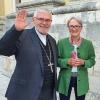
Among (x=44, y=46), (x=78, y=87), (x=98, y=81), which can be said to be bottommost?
(x=98, y=81)

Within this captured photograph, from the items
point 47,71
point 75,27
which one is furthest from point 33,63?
point 75,27

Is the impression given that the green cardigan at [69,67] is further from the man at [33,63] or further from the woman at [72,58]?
the man at [33,63]

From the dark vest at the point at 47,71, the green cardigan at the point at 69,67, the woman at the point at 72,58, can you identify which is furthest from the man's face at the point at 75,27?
the dark vest at the point at 47,71

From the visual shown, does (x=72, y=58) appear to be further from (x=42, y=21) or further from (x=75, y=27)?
(x=42, y=21)

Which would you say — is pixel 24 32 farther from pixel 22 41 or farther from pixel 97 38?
pixel 97 38

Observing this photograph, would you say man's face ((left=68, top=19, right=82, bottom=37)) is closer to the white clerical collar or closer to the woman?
the woman

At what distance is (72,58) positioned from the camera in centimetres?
425

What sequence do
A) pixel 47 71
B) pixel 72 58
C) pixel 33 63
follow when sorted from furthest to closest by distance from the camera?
pixel 72 58, pixel 47 71, pixel 33 63

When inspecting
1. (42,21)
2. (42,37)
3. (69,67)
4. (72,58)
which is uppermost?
(42,21)

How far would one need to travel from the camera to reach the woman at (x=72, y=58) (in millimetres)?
4270

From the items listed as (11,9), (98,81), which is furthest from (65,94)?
(11,9)

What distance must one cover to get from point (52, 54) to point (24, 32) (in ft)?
1.48

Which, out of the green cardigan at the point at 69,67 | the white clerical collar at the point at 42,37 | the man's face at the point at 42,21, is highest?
the man's face at the point at 42,21

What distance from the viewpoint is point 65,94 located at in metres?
4.39
